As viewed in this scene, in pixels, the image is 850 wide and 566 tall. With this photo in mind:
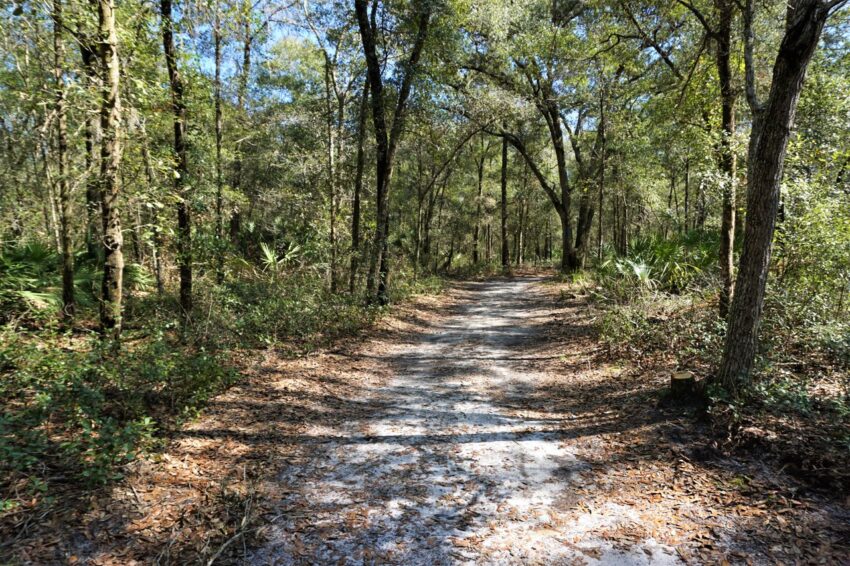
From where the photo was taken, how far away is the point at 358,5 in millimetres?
9797

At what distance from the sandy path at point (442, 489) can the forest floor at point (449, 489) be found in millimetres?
15

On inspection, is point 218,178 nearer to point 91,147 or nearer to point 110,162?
point 91,147

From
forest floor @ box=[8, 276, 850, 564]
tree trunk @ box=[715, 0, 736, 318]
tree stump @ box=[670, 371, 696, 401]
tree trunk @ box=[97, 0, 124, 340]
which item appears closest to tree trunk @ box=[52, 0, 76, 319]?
tree trunk @ box=[97, 0, 124, 340]

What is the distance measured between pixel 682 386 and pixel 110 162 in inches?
280

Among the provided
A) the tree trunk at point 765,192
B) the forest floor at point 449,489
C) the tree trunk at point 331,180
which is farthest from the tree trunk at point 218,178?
the tree trunk at point 765,192

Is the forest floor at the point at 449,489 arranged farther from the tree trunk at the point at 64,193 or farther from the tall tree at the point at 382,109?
the tall tree at the point at 382,109

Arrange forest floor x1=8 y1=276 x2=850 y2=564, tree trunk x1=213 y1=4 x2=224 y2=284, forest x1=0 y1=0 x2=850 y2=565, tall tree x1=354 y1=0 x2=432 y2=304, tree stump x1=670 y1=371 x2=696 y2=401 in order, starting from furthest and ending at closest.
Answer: tall tree x1=354 y1=0 x2=432 y2=304, tree trunk x1=213 y1=4 x2=224 y2=284, tree stump x1=670 y1=371 x2=696 y2=401, forest x1=0 y1=0 x2=850 y2=565, forest floor x1=8 y1=276 x2=850 y2=564

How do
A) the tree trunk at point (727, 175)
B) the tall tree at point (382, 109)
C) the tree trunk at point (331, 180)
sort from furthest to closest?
the tree trunk at point (331, 180) < the tall tree at point (382, 109) < the tree trunk at point (727, 175)

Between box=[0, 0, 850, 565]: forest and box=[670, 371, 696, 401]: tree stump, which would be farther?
box=[670, 371, 696, 401]: tree stump

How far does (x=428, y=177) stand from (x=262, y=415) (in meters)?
18.9

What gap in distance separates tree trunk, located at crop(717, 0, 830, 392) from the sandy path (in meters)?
2.06

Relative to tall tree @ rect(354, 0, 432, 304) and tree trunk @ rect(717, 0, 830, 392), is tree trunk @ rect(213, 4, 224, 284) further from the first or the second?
tree trunk @ rect(717, 0, 830, 392)

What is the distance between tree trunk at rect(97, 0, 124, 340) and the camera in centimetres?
488

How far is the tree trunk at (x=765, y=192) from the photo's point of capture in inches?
147
